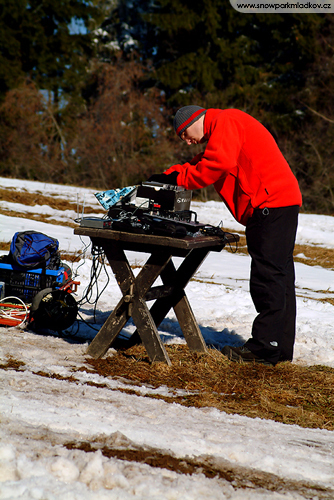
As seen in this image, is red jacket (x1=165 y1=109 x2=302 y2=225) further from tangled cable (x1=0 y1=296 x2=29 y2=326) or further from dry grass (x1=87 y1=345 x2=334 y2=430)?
tangled cable (x1=0 y1=296 x2=29 y2=326)

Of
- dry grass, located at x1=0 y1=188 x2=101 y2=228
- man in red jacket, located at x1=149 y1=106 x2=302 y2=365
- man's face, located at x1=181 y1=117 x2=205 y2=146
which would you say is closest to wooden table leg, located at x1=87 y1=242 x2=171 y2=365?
man in red jacket, located at x1=149 y1=106 x2=302 y2=365

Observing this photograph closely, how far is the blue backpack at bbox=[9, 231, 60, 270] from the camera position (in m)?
4.78

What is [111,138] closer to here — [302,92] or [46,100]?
[46,100]

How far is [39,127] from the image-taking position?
89.7 feet

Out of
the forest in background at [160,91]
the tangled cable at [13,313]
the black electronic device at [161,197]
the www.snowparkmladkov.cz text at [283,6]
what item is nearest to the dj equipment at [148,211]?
the black electronic device at [161,197]

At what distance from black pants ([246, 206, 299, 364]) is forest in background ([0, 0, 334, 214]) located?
20.6 meters

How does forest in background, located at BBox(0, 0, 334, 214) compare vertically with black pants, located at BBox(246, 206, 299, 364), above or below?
above

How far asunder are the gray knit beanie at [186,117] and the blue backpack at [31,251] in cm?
184

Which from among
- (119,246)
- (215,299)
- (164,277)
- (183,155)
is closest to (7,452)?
(119,246)

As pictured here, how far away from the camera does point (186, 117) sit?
3881mm

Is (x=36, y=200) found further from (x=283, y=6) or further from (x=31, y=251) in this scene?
(x=283, y=6)

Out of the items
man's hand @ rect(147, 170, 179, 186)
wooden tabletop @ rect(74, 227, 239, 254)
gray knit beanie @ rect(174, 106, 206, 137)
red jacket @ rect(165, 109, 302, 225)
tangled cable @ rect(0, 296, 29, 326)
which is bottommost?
tangled cable @ rect(0, 296, 29, 326)

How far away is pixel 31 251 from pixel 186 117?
1995mm

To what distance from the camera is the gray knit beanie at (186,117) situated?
385cm
